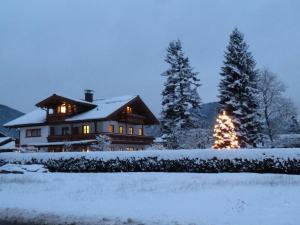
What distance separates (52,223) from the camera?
1198 cm

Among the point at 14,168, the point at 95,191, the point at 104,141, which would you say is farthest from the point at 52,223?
the point at 104,141

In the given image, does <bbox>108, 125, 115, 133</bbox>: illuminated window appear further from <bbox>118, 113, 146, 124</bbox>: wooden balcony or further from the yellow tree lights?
the yellow tree lights

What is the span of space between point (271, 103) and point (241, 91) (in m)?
5.77

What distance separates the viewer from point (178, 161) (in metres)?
27.2

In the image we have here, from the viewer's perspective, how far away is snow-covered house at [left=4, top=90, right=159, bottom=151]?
168ft

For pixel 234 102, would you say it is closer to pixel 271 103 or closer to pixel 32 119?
pixel 271 103

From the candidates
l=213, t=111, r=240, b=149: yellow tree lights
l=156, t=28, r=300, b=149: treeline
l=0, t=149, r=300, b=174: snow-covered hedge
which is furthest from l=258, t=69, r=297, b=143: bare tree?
l=0, t=149, r=300, b=174: snow-covered hedge

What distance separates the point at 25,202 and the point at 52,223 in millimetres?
4751

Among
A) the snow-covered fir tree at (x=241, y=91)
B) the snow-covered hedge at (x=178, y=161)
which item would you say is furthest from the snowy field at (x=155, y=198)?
the snow-covered fir tree at (x=241, y=91)

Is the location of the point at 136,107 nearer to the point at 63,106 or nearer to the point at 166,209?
the point at 63,106

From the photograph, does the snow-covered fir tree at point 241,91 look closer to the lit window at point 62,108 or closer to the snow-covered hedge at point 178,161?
the snow-covered hedge at point 178,161

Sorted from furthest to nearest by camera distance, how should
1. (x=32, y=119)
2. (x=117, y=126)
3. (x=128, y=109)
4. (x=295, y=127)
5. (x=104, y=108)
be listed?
(x=295, y=127) < (x=32, y=119) < (x=128, y=109) < (x=117, y=126) < (x=104, y=108)

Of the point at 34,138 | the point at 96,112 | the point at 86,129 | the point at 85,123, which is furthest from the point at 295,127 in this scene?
the point at 34,138

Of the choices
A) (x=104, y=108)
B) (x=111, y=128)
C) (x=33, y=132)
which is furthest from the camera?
(x=33, y=132)
